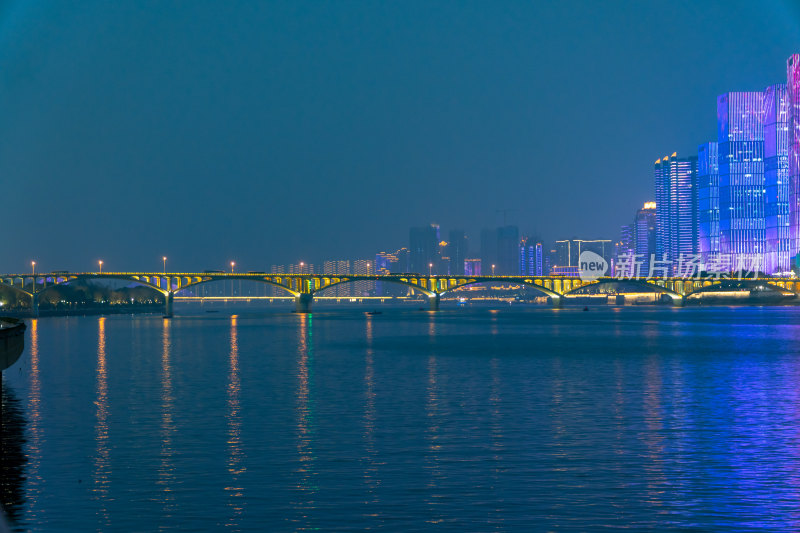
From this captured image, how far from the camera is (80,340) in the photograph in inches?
4213

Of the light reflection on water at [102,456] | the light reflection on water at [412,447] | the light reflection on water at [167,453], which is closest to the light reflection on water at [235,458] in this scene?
the light reflection on water at [412,447]

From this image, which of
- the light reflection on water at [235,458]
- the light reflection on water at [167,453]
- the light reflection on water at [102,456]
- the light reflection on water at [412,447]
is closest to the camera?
the light reflection on water at [412,447]

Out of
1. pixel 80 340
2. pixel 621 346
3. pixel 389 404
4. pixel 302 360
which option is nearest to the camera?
pixel 389 404

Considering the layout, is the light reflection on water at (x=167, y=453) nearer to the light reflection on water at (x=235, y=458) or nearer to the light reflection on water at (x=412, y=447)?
the light reflection on water at (x=412, y=447)

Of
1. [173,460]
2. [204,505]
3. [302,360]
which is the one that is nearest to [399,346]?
[302,360]

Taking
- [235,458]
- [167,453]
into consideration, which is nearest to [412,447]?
[235,458]

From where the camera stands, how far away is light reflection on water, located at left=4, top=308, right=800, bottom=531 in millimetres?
19953

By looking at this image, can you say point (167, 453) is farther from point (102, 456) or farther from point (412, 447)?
point (412, 447)

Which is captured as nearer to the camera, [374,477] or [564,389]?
[374,477]

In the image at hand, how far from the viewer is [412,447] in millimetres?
28562

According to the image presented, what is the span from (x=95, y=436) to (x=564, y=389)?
23783mm

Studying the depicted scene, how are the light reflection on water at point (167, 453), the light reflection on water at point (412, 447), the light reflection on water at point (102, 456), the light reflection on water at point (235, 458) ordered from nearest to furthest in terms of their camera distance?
the light reflection on water at point (412, 447) < the light reflection on water at point (235, 458) < the light reflection on water at point (102, 456) < the light reflection on water at point (167, 453)

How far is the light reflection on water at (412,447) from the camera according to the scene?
786 inches

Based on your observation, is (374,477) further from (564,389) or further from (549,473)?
(564,389)
